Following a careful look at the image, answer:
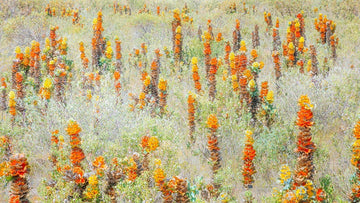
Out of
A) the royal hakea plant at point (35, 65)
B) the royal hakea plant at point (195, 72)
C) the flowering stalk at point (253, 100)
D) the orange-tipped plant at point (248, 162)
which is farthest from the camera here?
the royal hakea plant at point (35, 65)

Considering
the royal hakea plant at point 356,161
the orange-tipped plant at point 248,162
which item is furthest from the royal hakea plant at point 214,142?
the royal hakea plant at point 356,161

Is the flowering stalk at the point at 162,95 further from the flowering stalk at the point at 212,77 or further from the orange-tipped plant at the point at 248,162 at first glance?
the orange-tipped plant at the point at 248,162

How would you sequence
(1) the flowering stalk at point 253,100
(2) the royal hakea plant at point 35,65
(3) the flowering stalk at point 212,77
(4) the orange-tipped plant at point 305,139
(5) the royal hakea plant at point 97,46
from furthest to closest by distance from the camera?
1. (5) the royal hakea plant at point 97,46
2. (2) the royal hakea plant at point 35,65
3. (3) the flowering stalk at point 212,77
4. (1) the flowering stalk at point 253,100
5. (4) the orange-tipped plant at point 305,139

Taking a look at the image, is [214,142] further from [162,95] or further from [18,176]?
[162,95]

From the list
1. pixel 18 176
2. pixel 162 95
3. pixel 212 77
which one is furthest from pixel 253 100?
pixel 18 176

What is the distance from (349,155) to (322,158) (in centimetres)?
34

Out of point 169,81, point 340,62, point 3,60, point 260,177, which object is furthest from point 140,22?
point 260,177

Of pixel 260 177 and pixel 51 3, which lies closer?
pixel 260 177

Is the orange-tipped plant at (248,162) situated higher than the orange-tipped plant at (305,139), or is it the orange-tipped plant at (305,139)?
the orange-tipped plant at (305,139)

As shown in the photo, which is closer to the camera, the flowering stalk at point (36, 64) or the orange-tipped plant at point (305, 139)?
the orange-tipped plant at point (305, 139)

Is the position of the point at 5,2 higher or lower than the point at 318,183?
higher

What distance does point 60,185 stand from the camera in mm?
3105

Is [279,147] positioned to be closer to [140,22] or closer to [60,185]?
[60,185]

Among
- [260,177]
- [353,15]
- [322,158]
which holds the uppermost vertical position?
[353,15]
